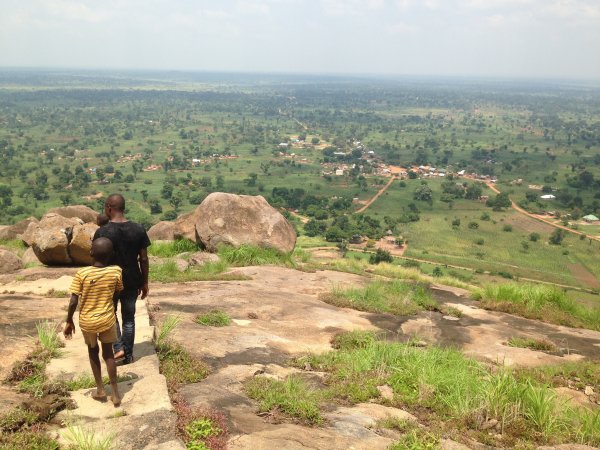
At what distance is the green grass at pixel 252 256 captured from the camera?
15.5m

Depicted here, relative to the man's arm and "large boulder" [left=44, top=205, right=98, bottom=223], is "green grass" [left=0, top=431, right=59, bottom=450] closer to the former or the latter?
the man's arm

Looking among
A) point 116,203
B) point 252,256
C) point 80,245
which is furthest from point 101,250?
point 252,256

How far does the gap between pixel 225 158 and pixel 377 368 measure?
408 feet

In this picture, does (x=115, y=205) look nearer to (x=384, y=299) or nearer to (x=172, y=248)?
(x=384, y=299)

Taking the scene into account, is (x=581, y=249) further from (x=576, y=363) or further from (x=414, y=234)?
(x=576, y=363)

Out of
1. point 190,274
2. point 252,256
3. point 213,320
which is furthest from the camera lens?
point 252,256

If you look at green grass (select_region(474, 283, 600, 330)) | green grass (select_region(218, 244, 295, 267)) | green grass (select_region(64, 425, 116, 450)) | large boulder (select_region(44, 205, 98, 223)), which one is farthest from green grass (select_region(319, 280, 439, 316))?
large boulder (select_region(44, 205, 98, 223))

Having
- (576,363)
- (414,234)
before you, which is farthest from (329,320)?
(414,234)

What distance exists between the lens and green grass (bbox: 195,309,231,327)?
902 cm

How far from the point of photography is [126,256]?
623 centimetres

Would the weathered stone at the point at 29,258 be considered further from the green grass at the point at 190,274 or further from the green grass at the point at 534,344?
the green grass at the point at 534,344

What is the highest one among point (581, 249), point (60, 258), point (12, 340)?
point (12, 340)

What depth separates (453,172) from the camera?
4663 inches

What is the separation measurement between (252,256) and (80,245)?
5387 mm
